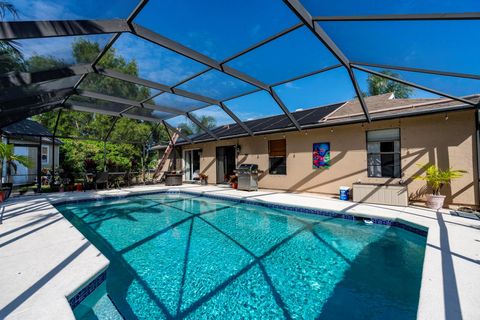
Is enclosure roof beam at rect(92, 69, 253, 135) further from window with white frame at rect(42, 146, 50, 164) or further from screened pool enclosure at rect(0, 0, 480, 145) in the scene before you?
window with white frame at rect(42, 146, 50, 164)

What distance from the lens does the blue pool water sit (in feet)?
9.05

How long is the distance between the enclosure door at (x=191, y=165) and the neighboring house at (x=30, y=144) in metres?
7.69

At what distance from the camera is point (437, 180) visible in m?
6.34

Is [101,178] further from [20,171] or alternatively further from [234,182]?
[20,171]

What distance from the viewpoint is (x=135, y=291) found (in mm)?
3084

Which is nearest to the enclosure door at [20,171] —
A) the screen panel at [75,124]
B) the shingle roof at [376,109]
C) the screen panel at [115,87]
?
the screen panel at [75,124]

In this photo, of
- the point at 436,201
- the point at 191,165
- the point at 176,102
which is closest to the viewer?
the point at 436,201

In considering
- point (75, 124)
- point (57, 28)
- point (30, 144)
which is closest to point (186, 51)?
point (57, 28)

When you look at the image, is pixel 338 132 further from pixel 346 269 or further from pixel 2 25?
pixel 2 25

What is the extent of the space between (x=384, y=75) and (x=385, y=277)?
16.9 feet

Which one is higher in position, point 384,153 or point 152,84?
point 152,84

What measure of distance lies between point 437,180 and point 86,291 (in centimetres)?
840

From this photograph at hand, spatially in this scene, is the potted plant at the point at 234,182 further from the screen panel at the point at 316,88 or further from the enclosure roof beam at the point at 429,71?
the enclosure roof beam at the point at 429,71

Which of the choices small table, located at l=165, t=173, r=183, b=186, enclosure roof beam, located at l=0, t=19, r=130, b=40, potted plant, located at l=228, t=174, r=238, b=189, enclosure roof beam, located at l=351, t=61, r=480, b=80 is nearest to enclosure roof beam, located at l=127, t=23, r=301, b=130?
enclosure roof beam, located at l=0, t=19, r=130, b=40
